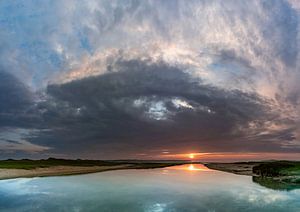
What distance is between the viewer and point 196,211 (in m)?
24.8

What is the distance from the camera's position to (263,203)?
2919 cm

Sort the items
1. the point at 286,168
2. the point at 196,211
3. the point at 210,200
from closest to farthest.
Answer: the point at 196,211
the point at 210,200
the point at 286,168

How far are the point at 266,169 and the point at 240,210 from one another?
47.4 meters

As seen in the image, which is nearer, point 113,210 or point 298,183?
point 113,210

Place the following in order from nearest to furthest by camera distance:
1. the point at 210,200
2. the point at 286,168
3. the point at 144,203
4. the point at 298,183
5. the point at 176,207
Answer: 1. the point at 176,207
2. the point at 144,203
3. the point at 210,200
4. the point at 298,183
5. the point at 286,168

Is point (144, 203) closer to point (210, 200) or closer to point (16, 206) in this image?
point (210, 200)

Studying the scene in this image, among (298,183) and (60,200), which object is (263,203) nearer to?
(60,200)

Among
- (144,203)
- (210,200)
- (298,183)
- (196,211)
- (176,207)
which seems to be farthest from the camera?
(298,183)

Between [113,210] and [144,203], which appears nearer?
[113,210]

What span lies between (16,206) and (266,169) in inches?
2157

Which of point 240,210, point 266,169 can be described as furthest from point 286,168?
point 240,210

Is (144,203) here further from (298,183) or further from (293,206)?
(298,183)

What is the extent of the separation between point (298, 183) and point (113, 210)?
1373 inches

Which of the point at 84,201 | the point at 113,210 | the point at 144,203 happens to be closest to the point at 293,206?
the point at 144,203
